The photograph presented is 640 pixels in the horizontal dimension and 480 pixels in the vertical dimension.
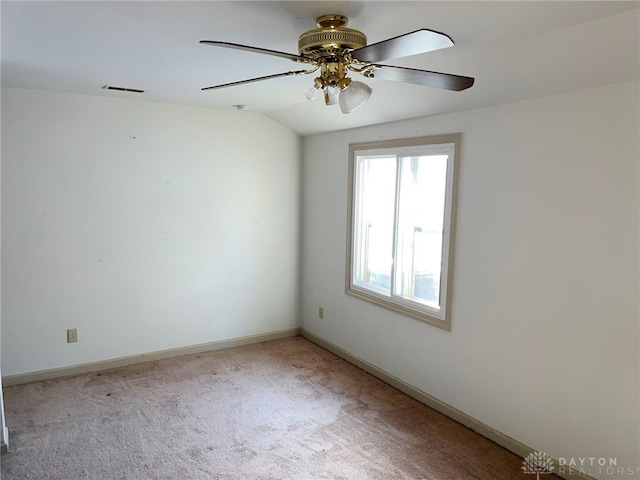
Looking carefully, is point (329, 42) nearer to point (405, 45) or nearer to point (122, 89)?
point (405, 45)

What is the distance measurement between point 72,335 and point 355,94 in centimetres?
323

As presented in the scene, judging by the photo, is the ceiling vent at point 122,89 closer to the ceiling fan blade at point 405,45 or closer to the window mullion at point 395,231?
the window mullion at point 395,231

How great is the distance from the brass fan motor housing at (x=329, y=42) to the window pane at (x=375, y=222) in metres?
2.01

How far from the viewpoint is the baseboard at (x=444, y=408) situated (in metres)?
2.70

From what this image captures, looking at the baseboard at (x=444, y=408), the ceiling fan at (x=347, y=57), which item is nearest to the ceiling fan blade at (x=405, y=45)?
the ceiling fan at (x=347, y=57)

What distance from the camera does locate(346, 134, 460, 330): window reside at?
3.19m

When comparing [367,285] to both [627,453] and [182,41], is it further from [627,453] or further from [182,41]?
[182,41]

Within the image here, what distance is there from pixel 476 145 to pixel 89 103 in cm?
299

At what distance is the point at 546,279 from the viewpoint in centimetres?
257

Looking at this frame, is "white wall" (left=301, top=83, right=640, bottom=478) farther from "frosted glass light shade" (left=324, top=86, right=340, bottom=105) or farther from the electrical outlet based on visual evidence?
the electrical outlet


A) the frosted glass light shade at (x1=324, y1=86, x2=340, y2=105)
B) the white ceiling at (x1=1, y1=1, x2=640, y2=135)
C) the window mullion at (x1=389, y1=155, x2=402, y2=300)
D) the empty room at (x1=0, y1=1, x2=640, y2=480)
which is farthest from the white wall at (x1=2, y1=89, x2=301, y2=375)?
the frosted glass light shade at (x1=324, y1=86, x2=340, y2=105)

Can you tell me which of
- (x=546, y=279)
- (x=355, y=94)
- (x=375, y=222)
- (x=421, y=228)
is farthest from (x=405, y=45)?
(x=375, y=222)

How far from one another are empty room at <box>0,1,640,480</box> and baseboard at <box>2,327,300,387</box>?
18 millimetres

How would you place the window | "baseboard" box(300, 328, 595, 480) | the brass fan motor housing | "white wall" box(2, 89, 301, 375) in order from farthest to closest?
"white wall" box(2, 89, 301, 375)
the window
"baseboard" box(300, 328, 595, 480)
the brass fan motor housing
